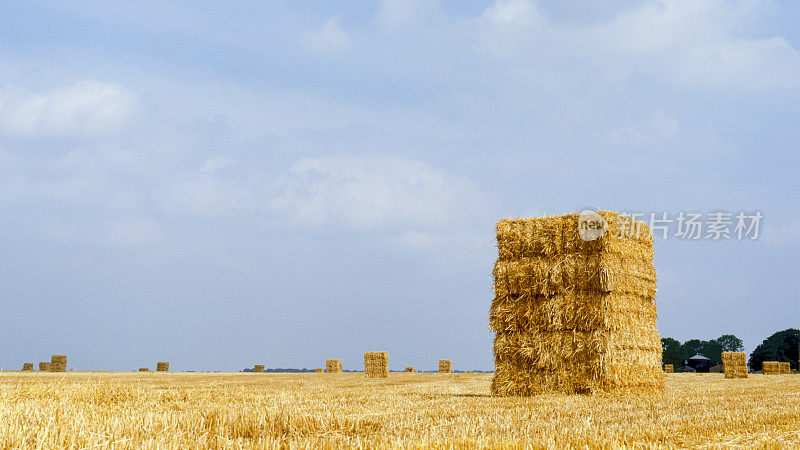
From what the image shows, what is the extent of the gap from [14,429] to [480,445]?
3172 mm

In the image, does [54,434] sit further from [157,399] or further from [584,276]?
[584,276]

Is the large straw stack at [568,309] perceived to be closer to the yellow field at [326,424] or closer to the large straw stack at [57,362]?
the yellow field at [326,424]

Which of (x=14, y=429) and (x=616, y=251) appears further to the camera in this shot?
(x=616, y=251)

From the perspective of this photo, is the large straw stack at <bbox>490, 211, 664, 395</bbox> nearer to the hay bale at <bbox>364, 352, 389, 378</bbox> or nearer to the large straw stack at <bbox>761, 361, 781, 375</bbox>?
the hay bale at <bbox>364, 352, 389, 378</bbox>

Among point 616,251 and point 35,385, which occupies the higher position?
point 616,251

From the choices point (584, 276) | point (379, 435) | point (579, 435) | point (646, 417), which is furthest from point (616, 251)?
point (379, 435)

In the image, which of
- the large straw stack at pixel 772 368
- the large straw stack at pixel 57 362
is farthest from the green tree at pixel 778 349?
the large straw stack at pixel 57 362

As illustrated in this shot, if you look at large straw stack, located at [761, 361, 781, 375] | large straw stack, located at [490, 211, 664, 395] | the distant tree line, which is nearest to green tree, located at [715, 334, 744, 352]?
the distant tree line

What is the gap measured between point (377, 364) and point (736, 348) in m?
99.6

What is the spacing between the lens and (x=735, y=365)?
108 ft

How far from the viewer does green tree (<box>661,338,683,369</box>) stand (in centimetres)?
10125

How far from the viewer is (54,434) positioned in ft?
14.6

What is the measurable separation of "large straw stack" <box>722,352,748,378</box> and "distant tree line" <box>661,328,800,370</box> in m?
53.4

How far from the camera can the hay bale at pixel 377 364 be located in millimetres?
33344
